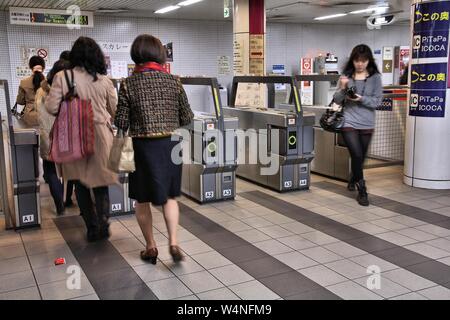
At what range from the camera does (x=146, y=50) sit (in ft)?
9.10

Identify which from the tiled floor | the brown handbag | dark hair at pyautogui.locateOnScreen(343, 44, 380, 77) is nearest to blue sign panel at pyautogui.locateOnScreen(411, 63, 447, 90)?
dark hair at pyautogui.locateOnScreen(343, 44, 380, 77)

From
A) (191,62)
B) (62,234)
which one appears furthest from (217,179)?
(191,62)

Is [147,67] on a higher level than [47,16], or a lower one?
lower

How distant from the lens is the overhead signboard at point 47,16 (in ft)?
26.3

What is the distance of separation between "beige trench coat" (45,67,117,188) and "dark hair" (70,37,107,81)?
4 cm

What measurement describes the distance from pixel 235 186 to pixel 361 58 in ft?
5.57

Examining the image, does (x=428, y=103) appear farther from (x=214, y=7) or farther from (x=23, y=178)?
(x=214, y=7)

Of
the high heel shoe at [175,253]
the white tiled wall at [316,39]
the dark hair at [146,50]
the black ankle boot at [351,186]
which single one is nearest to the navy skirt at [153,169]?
the high heel shoe at [175,253]

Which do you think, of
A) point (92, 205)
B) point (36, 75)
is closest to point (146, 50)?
point (92, 205)

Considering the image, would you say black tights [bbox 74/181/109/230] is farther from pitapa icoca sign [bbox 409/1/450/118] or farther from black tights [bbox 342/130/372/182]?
pitapa icoca sign [bbox 409/1/450/118]

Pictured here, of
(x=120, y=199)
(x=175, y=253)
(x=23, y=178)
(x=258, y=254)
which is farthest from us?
(x=120, y=199)

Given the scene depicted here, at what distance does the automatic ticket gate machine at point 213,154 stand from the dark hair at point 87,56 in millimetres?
1489
